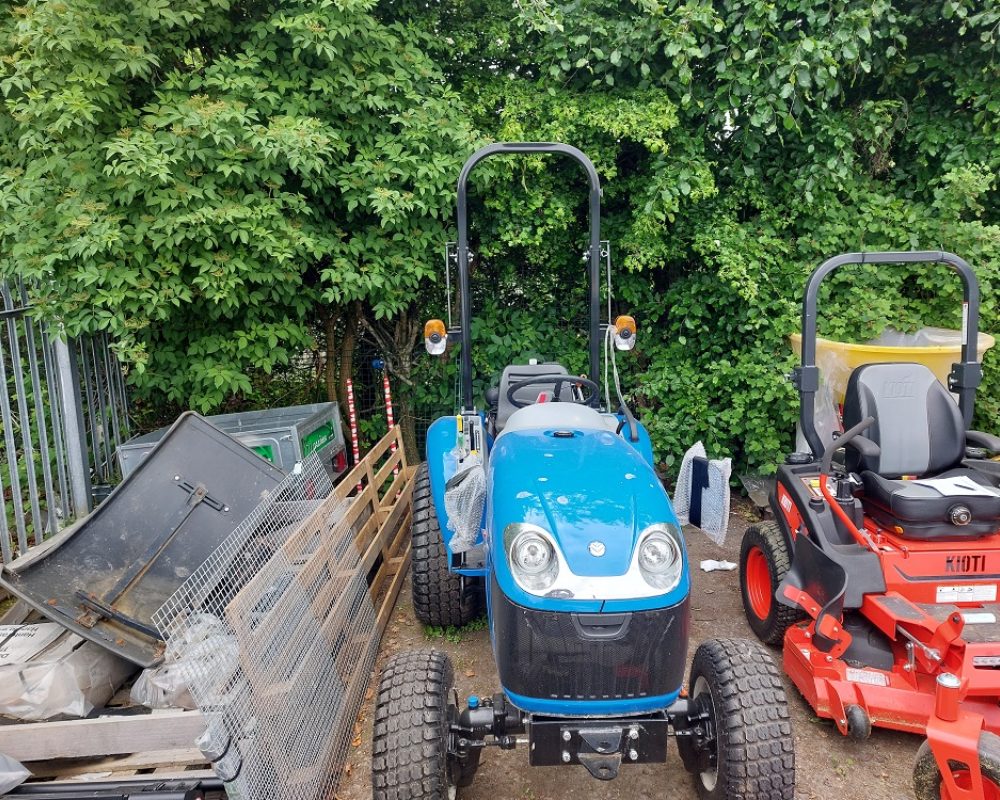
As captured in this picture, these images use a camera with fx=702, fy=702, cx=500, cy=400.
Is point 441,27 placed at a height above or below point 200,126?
above

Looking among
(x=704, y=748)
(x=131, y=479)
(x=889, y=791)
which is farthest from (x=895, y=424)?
(x=131, y=479)

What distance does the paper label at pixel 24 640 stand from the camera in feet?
8.78

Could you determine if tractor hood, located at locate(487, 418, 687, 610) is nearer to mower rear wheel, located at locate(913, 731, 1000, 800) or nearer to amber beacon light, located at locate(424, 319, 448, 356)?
amber beacon light, located at locate(424, 319, 448, 356)

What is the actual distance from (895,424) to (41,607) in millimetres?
3702

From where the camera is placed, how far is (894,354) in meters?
4.24

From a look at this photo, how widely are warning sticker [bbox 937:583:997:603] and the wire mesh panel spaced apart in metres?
2.49

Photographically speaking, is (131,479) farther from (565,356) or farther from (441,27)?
(441,27)

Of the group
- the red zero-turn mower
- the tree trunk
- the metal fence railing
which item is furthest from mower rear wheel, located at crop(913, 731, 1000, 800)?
the tree trunk

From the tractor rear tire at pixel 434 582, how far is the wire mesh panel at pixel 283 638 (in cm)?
26

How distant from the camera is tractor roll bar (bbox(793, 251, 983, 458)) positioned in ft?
10.7

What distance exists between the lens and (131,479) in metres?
3.12

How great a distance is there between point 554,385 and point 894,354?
2122mm

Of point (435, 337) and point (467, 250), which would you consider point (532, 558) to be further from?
point (467, 250)

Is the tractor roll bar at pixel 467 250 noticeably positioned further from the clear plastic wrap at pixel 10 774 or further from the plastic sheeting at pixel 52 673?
the clear plastic wrap at pixel 10 774
